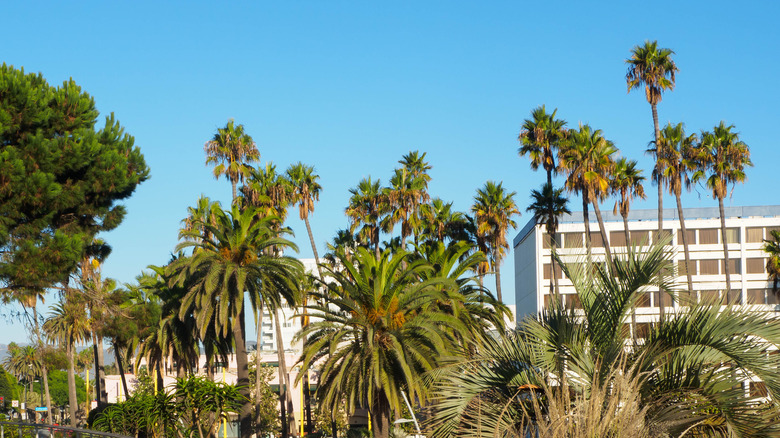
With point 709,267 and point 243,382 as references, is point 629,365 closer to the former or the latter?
point 243,382

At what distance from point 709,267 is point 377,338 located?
203 ft

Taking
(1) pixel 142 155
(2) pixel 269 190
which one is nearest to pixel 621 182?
(2) pixel 269 190

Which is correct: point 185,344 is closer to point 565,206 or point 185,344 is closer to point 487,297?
point 487,297

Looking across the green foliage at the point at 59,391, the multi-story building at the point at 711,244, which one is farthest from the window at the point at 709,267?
the green foliage at the point at 59,391

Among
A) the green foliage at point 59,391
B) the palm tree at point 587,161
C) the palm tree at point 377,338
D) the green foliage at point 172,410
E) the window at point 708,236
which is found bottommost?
the green foliage at point 59,391

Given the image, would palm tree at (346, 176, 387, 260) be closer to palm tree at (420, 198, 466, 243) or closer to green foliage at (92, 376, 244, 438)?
palm tree at (420, 198, 466, 243)

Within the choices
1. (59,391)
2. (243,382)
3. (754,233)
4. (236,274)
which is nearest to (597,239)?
(754,233)

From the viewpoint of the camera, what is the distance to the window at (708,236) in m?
82.2

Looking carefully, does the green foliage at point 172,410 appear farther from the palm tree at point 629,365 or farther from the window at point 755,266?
the window at point 755,266

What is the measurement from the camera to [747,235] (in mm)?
81375

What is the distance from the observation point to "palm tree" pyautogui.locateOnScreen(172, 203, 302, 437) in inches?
1459

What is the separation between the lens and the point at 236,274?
3750cm

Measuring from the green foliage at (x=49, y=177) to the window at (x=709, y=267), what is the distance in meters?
71.7

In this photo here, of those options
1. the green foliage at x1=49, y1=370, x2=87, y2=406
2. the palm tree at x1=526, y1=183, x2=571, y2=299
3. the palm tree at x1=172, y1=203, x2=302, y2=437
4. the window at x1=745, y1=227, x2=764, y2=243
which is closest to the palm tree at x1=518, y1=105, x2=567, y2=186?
the palm tree at x1=526, y1=183, x2=571, y2=299
